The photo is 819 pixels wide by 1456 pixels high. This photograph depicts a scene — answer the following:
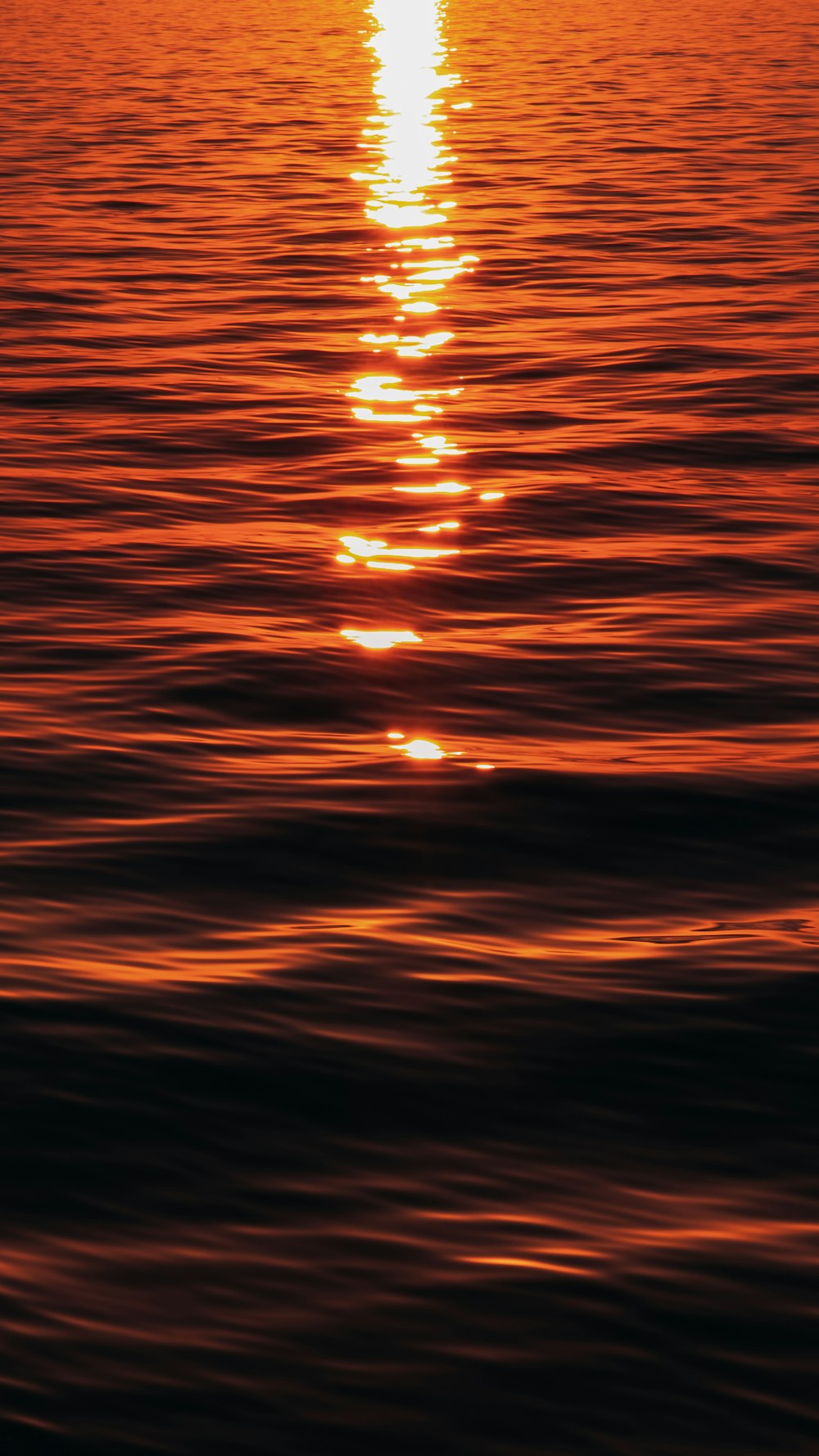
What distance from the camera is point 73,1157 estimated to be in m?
5.83

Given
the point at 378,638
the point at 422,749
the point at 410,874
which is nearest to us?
the point at 410,874

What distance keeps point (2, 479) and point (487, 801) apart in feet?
22.0

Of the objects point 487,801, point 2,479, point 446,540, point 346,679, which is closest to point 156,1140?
point 487,801

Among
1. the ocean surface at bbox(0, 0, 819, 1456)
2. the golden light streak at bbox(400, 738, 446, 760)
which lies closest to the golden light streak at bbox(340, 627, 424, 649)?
the ocean surface at bbox(0, 0, 819, 1456)

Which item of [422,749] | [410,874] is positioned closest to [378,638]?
[422,749]

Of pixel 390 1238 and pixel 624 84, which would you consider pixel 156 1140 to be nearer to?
pixel 390 1238

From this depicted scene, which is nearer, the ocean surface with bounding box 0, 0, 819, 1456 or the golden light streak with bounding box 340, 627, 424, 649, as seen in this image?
the ocean surface with bounding box 0, 0, 819, 1456

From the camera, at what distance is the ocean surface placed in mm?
5043

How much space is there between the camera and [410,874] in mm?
7762

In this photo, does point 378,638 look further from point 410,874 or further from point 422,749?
point 410,874

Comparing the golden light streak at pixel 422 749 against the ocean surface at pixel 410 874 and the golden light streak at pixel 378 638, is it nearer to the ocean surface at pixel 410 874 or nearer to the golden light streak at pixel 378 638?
the ocean surface at pixel 410 874

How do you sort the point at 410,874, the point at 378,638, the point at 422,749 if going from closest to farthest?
the point at 410,874
the point at 422,749
the point at 378,638

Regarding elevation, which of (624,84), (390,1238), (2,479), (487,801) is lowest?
(390,1238)

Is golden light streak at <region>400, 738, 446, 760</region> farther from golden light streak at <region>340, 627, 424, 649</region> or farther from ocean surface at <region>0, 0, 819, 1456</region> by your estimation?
golden light streak at <region>340, 627, 424, 649</region>
